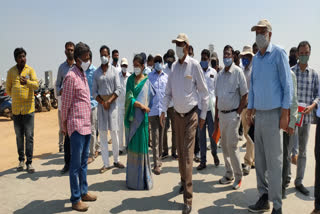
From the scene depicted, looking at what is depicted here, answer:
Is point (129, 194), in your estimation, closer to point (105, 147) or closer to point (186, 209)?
point (186, 209)

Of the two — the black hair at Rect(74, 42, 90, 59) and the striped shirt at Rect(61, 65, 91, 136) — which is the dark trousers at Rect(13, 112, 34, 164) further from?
the black hair at Rect(74, 42, 90, 59)

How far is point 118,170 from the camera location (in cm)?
544

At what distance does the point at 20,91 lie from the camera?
208 inches

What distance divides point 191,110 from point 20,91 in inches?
144

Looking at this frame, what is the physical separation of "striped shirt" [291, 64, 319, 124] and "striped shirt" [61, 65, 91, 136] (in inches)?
135

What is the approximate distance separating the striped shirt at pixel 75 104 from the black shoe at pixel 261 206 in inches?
101

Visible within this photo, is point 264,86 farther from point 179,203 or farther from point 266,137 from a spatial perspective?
point 179,203

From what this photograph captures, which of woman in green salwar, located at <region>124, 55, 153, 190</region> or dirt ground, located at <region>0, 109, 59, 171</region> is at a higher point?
woman in green salwar, located at <region>124, 55, 153, 190</region>

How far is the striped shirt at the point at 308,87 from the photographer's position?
419 centimetres

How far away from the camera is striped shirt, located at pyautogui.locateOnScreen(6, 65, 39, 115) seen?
5.28 metres

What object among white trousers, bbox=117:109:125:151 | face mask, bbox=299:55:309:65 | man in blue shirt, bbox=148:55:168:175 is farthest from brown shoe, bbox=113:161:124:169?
face mask, bbox=299:55:309:65

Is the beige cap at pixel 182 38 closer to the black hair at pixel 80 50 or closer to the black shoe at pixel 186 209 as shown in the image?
the black hair at pixel 80 50

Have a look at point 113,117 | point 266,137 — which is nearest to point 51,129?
point 113,117

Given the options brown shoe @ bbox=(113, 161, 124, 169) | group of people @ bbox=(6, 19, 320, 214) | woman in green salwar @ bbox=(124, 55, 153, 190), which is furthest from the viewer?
brown shoe @ bbox=(113, 161, 124, 169)
